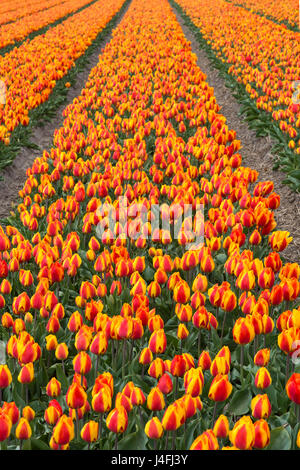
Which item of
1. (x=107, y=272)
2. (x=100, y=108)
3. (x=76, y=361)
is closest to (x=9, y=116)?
(x=100, y=108)

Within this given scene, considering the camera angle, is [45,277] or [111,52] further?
[111,52]

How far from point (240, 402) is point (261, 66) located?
1154 centimetres

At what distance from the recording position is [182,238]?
395cm

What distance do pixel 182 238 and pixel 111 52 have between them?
518 inches

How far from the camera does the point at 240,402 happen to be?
280 cm

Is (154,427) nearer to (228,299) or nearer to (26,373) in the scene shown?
(26,373)

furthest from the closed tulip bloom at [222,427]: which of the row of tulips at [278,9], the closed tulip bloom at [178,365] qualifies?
the row of tulips at [278,9]

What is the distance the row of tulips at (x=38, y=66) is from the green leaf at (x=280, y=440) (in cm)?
676

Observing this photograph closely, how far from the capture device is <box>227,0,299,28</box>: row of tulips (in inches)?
988

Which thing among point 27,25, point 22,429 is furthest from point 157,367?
point 27,25

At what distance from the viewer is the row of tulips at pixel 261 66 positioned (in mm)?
8508

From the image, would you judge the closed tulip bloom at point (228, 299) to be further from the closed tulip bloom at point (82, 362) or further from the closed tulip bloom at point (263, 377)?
the closed tulip bloom at point (82, 362)
